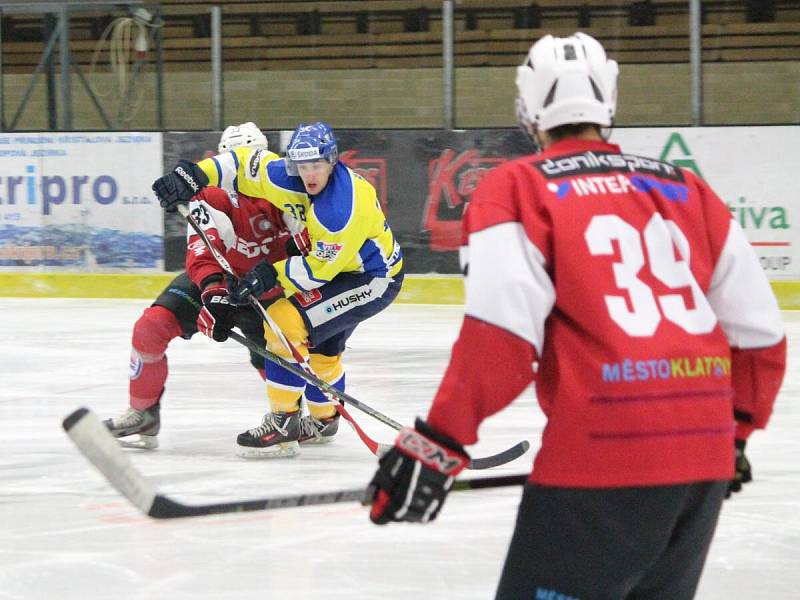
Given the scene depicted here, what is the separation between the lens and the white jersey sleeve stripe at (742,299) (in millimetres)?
1559

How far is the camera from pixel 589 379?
4.80ft

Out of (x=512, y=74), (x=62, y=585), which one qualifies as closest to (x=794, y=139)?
(x=512, y=74)

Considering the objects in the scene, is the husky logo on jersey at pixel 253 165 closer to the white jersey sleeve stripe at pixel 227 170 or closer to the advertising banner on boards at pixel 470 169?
the white jersey sleeve stripe at pixel 227 170

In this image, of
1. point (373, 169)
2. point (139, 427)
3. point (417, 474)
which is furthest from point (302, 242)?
point (373, 169)

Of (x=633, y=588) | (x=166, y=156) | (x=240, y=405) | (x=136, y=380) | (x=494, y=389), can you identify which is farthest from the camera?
(x=166, y=156)

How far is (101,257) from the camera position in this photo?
27.8 feet

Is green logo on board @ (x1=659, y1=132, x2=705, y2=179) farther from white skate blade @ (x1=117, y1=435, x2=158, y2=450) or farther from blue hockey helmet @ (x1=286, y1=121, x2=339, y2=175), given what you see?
white skate blade @ (x1=117, y1=435, x2=158, y2=450)

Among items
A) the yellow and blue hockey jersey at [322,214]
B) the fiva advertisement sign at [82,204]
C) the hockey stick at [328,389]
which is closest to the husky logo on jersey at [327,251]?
the yellow and blue hockey jersey at [322,214]

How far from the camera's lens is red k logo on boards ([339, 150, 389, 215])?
820 centimetres

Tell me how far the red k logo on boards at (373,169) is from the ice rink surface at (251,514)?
2501 mm

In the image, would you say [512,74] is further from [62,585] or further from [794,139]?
[62,585]

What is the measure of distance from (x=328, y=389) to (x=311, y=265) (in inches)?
16.1

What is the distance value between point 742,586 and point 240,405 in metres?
2.66

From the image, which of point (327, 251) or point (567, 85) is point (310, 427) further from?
point (567, 85)
